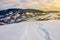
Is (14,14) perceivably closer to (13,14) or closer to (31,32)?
(13,14)

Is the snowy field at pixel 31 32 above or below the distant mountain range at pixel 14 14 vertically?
below

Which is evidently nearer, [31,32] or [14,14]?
[31,32]

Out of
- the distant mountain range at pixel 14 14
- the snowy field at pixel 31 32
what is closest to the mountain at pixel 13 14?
the distant mountain range at pixel 14 14

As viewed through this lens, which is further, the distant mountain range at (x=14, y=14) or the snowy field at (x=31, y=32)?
the distant mountain range at (x=14, y=14)

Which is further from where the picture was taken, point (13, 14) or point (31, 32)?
point (13, 14)

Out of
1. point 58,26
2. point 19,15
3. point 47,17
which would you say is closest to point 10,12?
point 19,15

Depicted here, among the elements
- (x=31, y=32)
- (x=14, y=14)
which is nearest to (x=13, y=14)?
(x=14, y=14)

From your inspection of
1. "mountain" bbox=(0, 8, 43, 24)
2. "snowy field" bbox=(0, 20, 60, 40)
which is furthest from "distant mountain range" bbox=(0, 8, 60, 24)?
"snowy field" bbox=(0, 20, 60, 40)

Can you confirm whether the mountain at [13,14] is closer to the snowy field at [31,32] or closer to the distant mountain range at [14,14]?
the distant mountain range at [14,14]

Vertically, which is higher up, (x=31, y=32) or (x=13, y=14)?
(x=13, y=14)

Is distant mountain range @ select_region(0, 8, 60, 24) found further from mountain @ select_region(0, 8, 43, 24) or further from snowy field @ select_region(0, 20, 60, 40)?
snowy field @ select_region(0, 20, 60, 40)
